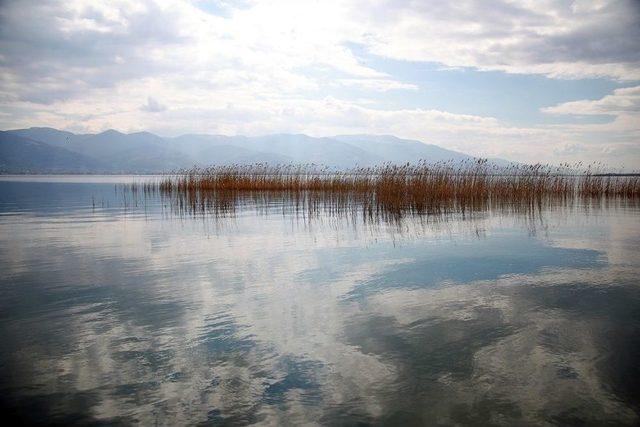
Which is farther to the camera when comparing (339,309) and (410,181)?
(410,181)

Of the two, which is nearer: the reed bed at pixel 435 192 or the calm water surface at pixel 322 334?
the calm water surface at pixel 322 334

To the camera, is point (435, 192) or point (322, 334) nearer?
point (322, 334)

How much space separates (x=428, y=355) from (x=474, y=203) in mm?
17014

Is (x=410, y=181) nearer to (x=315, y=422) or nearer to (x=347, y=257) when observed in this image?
(x=347, y=257)

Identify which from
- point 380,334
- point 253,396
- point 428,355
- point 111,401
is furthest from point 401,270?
point 111,401

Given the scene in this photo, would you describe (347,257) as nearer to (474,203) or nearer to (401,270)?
(401,270)

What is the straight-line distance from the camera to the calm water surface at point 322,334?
3.19 m

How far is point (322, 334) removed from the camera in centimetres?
458

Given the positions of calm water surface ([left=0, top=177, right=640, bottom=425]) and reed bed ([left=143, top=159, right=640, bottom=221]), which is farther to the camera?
reed bed ([left=143, top=159, right=640, bottom=221])

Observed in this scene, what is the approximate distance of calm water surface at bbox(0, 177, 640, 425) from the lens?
10.5ft

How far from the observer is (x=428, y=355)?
402 centimetres

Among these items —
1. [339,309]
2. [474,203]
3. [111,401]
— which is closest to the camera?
[111,401]

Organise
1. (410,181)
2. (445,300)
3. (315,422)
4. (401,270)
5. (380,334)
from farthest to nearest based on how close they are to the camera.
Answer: (410,181), (401,270), (445,300), (380,334), (315,422)

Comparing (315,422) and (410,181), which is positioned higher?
(410,181)
